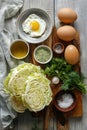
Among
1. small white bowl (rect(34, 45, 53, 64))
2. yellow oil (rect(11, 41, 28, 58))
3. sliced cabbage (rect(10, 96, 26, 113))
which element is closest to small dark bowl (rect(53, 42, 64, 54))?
small white bowl (rect(34, 45, 53, 64))

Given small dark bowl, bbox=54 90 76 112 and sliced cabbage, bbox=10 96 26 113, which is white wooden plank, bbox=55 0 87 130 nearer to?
small dark bowl, bbox=54 90 76 112

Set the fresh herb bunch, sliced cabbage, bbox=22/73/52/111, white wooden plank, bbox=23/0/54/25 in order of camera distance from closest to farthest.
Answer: sliced cabbage, bbox=22/73/52/111
the fresh herb bunch
white wooden plank, bbox=23/0/54/25

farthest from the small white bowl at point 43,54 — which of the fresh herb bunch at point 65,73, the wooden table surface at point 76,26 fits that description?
the wooden table surface at point 76,26

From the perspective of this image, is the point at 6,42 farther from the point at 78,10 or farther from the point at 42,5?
the point at 78,10

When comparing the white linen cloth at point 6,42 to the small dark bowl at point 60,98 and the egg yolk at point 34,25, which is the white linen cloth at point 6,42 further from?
the small dark bowl at point 60,98

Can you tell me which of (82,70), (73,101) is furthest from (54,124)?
(82,70)

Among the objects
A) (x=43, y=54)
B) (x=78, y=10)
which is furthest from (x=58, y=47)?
(x=78, y=10)
